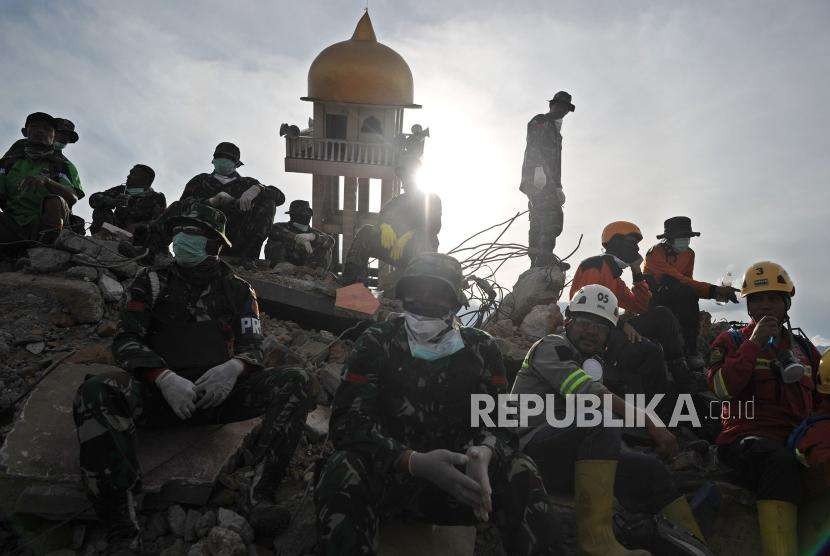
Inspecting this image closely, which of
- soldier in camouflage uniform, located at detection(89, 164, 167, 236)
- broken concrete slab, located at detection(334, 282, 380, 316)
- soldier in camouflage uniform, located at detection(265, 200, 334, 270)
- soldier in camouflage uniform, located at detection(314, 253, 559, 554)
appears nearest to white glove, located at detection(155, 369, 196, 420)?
soldier in camouflage uniform, located at detection(314, 253, 559, 554)

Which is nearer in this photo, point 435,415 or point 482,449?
point 482,449

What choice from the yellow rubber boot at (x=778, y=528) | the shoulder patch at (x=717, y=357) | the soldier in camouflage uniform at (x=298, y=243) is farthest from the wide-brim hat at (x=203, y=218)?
the yellow rubber boot at (x=778, y=528)

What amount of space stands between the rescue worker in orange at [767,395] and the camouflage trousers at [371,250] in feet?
10.7

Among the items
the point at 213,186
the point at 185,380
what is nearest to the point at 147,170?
the point at 213,186

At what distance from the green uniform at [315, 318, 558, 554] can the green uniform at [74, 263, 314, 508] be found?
605 mm

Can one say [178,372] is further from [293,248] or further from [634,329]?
[293,248]

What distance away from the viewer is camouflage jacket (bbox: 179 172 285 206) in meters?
6.51

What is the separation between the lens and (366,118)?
64.4 feet

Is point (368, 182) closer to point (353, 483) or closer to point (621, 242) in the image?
point (621, 242)

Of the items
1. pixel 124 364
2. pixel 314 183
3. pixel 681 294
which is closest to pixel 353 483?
pixel 124 364

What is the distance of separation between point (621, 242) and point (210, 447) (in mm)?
4432

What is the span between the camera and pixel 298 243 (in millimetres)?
8039

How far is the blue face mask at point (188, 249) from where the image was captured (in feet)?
11.5

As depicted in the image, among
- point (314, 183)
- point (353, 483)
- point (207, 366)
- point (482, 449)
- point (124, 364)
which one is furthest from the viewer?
point (314, 183)
